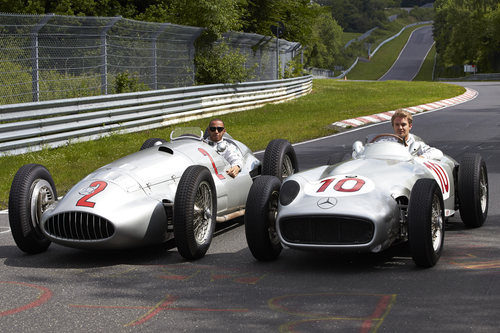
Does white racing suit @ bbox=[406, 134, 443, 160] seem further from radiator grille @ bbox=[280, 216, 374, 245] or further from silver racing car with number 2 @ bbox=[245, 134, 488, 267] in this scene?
radiator grille @ bbox=[280, 216, 374, 245]

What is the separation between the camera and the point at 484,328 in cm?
509

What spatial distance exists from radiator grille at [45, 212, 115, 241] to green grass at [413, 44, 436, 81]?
90196 millimetres

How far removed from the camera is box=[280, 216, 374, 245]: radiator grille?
21.5 feet

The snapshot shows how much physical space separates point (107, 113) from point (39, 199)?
10756 mm

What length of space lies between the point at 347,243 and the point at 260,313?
4.19ft

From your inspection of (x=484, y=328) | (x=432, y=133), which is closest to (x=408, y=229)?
(x=484, y=328)

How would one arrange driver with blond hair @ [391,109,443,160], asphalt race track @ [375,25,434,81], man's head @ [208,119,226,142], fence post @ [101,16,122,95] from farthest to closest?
asphalt race track @ [375,25,434,81]
fence post @ [101,16,122,95]
man's head @ [208,119,226,142]
driver with blond hair @ [391,109,443,160]

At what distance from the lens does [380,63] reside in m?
117

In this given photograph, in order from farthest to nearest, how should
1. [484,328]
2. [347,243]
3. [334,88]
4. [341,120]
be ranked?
[334,88]
[341,120]
[347,243]
[484,328]

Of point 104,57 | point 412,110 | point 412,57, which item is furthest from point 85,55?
point 412,57

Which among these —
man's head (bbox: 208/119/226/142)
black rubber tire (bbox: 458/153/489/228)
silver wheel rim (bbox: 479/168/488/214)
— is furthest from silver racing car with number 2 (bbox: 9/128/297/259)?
silver wheel rim (bbox: 479/168/488/214)

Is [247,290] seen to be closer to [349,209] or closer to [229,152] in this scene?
[349,209]

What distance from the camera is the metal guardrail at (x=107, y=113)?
50.0 feet

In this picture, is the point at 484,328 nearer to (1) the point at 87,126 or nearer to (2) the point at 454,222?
(2) the point at 454,222
